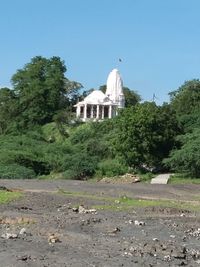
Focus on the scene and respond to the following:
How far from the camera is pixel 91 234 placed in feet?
68.8

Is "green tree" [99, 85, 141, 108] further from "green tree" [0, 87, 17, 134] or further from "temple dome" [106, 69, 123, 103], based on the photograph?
"green tree" [0, 87, 17, 134]

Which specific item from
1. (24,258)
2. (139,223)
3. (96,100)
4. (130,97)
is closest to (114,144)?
(139,223)

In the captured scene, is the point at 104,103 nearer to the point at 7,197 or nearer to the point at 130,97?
the point at 130,97

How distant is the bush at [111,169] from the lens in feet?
200

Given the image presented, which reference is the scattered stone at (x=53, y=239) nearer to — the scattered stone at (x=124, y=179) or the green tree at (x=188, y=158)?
the scattered stone at (x=124, y=179)

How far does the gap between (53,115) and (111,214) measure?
250ft

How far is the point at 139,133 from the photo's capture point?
198ft

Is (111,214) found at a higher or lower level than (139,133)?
lower

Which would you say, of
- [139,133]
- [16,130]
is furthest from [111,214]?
[16,130]

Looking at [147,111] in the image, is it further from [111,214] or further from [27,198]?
[111,214]

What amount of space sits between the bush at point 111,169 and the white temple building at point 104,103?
43.5m

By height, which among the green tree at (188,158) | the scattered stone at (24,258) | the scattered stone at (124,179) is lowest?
the scattered stone at (24,258)

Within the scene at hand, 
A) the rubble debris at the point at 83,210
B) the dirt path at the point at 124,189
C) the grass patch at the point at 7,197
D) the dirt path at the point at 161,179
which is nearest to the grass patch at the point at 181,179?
the dirt path at the point at 161,179

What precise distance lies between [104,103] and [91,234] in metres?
88.6
